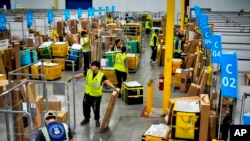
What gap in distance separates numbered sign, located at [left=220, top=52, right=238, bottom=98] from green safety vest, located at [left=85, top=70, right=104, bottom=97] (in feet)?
13.9

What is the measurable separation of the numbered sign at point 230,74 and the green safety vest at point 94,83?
4.23m

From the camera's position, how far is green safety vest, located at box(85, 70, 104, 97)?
8.02m

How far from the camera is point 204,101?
6.72m

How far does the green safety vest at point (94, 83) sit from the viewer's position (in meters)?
8.02

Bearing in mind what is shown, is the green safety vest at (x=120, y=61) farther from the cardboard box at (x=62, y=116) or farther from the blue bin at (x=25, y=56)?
the blue bin at (x=25, y=56)

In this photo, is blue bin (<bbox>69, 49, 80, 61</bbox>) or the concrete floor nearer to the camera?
the concrete floor

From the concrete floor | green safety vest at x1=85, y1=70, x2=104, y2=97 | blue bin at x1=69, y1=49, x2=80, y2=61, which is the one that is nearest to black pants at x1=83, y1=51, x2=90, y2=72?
blue bin at x1=69, y1=49, x2=80, y2=61

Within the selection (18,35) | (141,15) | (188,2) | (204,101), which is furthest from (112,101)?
(188,2)

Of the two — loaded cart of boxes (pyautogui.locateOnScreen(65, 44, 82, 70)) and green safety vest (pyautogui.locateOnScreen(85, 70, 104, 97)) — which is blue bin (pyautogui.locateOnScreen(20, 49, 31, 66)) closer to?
loaded cart of boxes (pyautogui.locateOnScreen(65, 44, 82, 70))

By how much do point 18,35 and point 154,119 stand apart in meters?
10.0

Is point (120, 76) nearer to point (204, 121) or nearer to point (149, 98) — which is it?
point (149, 98)

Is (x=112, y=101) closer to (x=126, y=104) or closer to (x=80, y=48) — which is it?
(x=126, y=104)

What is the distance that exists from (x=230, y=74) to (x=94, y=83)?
4.41 m

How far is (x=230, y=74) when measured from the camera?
421 cm
